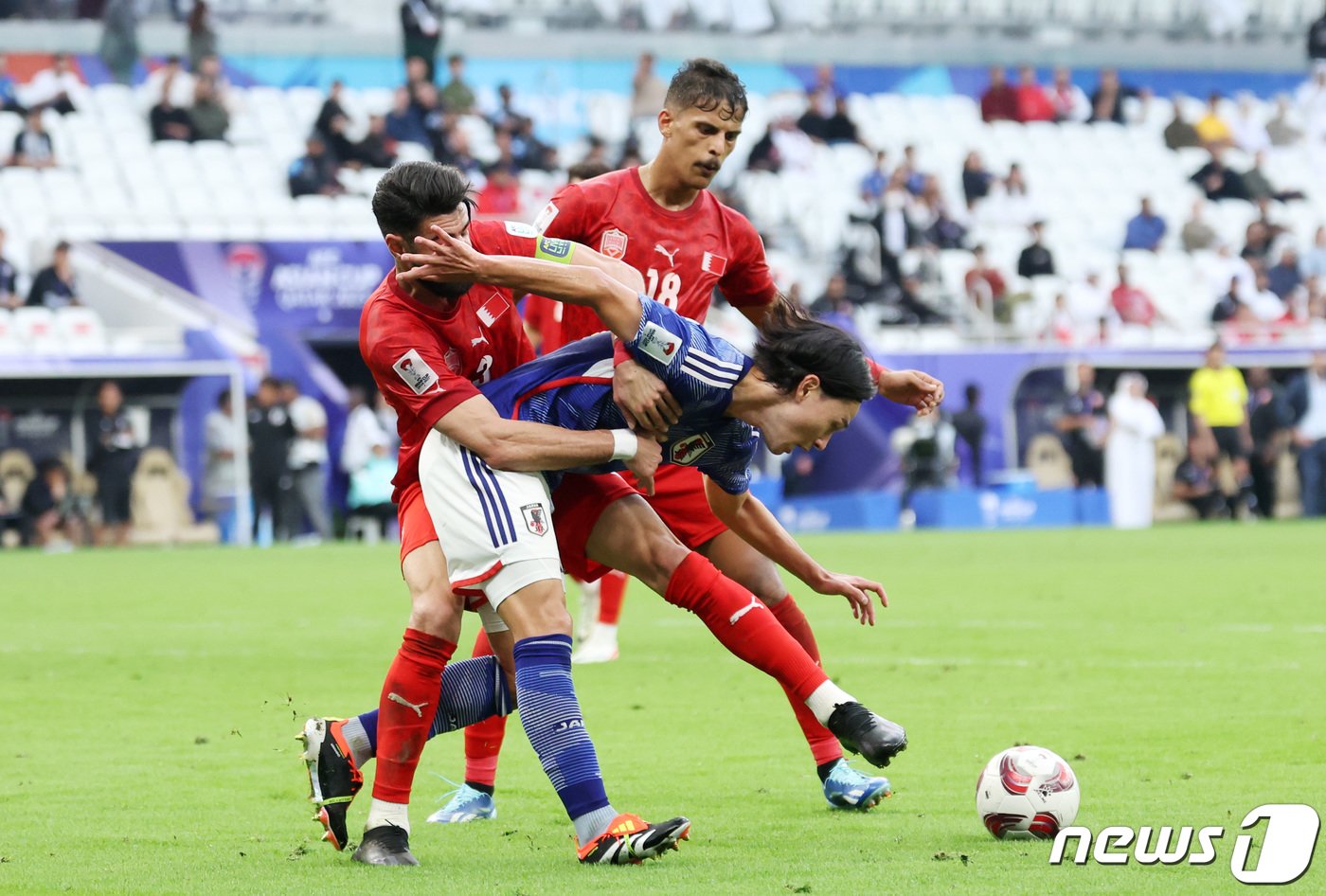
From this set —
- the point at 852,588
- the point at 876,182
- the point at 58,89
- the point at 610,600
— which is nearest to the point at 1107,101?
the point at 876,182

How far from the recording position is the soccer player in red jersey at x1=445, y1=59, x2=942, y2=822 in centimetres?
599

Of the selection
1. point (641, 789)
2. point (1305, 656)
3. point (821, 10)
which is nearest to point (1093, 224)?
point (821, 10)

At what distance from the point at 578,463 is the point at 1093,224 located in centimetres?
2564

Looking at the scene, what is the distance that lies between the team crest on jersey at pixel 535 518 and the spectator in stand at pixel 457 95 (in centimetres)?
2163

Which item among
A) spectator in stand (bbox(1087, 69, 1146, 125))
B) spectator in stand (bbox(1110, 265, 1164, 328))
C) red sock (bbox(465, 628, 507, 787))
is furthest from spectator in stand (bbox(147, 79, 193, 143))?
red sock (bbox(465, 628, 507, 787))

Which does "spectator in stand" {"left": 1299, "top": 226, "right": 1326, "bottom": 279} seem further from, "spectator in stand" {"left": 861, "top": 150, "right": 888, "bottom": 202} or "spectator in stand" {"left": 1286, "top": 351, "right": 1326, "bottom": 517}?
"spectator in stand" {"left": 861, "top": 150, "right": 888, "bottom": 202}

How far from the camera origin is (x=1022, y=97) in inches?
1239

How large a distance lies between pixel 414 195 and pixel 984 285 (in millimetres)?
20133

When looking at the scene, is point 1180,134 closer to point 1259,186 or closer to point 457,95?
point 1259,186

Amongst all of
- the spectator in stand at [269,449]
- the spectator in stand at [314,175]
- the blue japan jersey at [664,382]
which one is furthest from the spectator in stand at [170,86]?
the blue japan jersey at [664,382]

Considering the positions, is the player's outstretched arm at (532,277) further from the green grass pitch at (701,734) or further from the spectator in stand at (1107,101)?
the spectator in stand at (1107,101)

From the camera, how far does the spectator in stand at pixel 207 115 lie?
2467 cm

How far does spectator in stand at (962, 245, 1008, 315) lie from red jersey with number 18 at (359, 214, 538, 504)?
764 inches

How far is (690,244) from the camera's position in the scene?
627 centimetres
